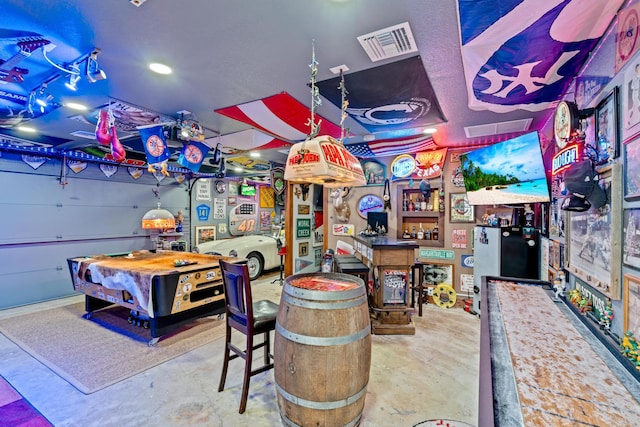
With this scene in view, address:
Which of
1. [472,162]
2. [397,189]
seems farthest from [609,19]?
[397,189]

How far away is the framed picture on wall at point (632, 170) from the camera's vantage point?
4.42 feet

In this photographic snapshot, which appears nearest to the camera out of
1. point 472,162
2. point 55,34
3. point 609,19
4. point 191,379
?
point 609,19

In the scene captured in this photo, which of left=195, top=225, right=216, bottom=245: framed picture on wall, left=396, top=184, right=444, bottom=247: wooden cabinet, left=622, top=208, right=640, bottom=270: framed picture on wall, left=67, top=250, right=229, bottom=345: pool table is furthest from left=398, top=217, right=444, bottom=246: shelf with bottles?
left=195, top=225, right=216, bottom=245: framed picture on wall

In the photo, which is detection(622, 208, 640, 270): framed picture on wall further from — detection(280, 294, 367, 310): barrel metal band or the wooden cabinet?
the wooden cabinet

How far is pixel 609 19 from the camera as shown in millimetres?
1614

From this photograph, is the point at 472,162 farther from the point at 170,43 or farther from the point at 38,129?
the point at 38,129

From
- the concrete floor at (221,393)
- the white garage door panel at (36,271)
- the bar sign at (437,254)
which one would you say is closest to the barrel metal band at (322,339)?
the concrete floor at (221,393)

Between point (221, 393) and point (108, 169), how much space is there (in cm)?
566

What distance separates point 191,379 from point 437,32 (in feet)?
11.5

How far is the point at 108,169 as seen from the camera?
5.97 m

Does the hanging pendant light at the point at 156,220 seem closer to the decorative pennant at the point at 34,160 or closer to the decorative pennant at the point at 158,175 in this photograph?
the decorative pennant at the point at 158,175

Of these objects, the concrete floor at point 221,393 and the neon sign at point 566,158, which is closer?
the neon sign at point 566,158

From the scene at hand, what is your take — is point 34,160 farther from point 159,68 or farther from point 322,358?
point 322,358

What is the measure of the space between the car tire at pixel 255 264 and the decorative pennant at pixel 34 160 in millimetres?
4148
